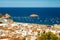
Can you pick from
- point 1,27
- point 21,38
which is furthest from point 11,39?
point 1,27

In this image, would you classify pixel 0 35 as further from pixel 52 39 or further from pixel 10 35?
pixel 52 39

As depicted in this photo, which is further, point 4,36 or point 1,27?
point 1,27

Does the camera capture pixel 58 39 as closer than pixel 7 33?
Yes

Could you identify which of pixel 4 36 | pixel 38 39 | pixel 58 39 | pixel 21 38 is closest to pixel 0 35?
pixel 4 36

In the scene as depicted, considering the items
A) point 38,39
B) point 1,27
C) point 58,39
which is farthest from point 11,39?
point 1,27

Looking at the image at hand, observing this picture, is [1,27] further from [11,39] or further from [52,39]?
[52,39]

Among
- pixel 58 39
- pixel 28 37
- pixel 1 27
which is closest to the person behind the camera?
pixel 58 39

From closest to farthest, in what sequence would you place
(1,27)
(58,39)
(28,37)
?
1. (58,39)
2. (28,37)
3. (1,27)
